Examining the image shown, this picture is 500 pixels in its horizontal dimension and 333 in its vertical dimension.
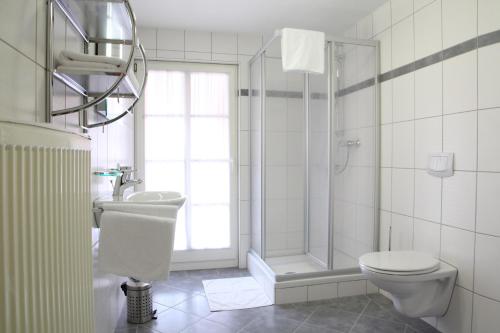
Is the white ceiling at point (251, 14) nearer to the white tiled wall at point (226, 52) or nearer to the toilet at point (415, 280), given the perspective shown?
the white tiled wall at point (226, 52)

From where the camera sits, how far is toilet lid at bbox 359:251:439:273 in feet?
5.86

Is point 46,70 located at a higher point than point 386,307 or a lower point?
→ higher

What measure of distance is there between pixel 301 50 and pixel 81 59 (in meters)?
1.57

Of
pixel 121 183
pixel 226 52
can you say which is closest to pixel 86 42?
pixel 121 183

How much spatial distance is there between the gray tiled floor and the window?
2.46ft

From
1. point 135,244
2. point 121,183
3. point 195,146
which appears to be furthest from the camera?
point 195,146

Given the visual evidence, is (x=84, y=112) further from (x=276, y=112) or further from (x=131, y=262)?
(x=276, y=112)

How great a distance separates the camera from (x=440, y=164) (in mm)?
1944

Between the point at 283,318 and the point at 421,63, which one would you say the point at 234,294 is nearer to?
the point at 283,318

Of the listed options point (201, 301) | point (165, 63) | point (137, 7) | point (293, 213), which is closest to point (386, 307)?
point (293, 213)

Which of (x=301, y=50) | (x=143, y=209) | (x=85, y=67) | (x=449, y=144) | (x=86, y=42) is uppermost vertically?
(x=301, y=50)

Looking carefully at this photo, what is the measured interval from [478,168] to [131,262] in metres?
1.82

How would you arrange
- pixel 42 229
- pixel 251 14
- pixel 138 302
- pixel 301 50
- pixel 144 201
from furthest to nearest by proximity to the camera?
pixel 251 14 < pixel 301 50 < pixel 138 302 < pixel 144 201 < pixel 42 229

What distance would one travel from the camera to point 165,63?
3053 mm
